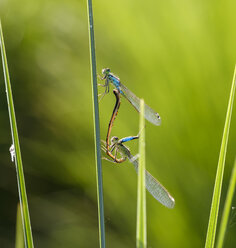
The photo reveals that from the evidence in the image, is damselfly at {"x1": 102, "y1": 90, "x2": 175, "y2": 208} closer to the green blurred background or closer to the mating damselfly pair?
the mating damselfly pair

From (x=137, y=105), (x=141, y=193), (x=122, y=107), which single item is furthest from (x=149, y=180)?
(x=141, y=193)

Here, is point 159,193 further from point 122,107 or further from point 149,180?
point 122,107

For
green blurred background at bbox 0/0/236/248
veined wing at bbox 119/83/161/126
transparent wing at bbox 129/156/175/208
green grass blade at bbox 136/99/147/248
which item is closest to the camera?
green grass blade at bbox 136/99/147/248

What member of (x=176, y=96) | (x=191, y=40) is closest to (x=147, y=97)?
(x=176, y=96)

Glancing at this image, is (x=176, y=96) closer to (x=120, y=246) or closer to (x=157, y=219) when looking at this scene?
(x=157, y=219)

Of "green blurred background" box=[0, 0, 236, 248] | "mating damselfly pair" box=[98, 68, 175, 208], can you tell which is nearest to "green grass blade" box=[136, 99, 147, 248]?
"mating damselfly pair" box=[98, 68, 175, 208]
